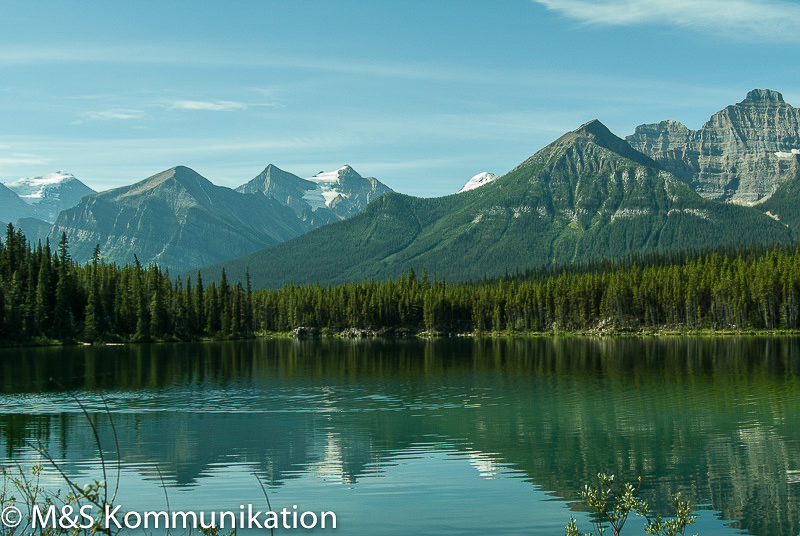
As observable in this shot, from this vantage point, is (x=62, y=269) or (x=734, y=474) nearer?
(x=734, y=474)

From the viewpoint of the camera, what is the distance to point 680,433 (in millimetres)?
38906

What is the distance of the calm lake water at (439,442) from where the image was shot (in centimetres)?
2641

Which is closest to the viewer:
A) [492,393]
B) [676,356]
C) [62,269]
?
[492,393]

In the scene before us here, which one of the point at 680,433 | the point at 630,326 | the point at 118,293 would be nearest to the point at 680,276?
the point at 630,326

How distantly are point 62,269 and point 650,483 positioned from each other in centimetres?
15451

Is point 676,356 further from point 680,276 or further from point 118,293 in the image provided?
point 118,293

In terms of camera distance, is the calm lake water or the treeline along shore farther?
the treeline along shore

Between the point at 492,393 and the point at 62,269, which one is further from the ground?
the point at 62,269

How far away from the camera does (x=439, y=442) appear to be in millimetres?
37906

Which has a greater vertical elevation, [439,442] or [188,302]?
[188,302]

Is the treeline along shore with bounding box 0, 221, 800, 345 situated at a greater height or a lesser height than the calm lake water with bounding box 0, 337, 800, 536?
greater

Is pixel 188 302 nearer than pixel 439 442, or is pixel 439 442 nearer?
pixel 439 442

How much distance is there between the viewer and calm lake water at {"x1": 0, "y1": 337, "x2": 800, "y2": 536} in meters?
26.4

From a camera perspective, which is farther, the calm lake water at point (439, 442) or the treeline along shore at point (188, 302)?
the treeline along shore at point (188, 302)
